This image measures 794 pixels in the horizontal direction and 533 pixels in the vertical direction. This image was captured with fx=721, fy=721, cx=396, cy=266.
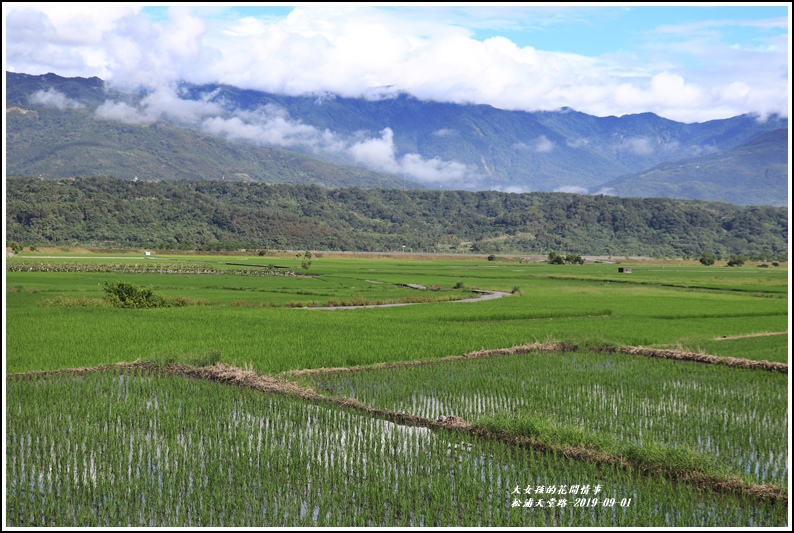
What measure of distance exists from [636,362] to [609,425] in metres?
8.78

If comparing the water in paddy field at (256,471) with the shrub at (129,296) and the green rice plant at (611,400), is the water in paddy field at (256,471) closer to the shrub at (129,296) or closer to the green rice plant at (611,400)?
the green rice plant at (611,400)

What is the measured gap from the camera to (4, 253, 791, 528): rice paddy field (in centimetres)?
899

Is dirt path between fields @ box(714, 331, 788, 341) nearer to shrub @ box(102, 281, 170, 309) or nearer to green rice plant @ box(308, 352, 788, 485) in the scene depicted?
green rice plant @ box(308, 352, 788, 485)

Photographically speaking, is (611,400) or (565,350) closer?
(611,400)

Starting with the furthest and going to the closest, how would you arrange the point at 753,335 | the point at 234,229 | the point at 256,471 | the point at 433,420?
the point at 234,229
the point at 753,335
the point at 433,420
the point at 256,471

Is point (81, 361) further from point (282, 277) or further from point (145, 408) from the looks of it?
point (282, 277)

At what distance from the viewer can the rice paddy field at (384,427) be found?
8.99 metres

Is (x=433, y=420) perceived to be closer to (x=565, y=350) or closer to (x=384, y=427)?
(x=384, y=427)

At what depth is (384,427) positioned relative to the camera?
13188mm

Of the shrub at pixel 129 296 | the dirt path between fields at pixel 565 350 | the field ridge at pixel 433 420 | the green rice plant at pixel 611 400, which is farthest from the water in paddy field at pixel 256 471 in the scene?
the shrub at pixel 129 296

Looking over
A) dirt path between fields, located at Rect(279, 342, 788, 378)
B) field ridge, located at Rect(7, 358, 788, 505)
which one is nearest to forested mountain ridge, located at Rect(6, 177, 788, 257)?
dirt path between fields, located at Rect(279, 342, 788, 378)

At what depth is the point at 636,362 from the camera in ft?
70.9

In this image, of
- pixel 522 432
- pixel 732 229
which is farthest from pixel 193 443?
pixel 732 229

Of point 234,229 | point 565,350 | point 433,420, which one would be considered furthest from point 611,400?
point 234,229
